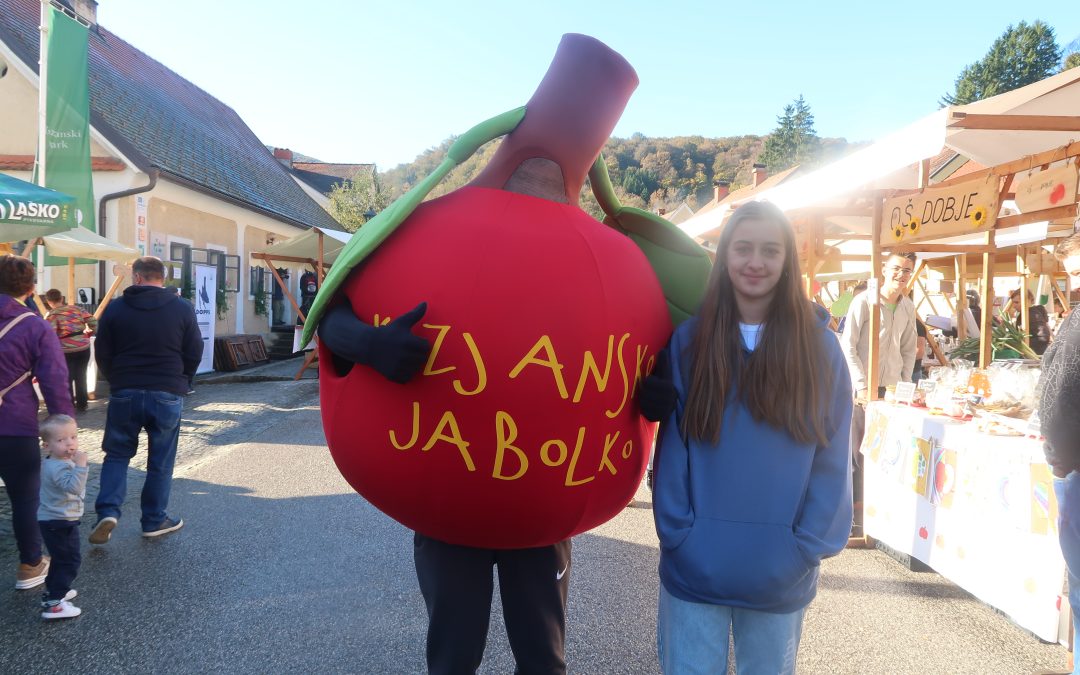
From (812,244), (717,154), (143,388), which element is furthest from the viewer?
(717,154)

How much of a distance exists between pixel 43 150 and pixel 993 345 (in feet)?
29.6

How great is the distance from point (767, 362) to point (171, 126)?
1762cm

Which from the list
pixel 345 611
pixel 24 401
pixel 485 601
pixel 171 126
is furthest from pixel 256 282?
pixel 485 601

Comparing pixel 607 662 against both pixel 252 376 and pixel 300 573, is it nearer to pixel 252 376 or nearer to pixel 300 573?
pixel 300 573

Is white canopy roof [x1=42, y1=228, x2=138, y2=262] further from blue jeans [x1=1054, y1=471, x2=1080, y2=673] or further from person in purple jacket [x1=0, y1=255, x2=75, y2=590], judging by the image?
blue jeans [x1=1054, y1=471, x2=1080, y2=673]

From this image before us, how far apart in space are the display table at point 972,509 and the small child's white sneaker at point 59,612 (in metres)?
4.21

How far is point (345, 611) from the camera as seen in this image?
3396mm

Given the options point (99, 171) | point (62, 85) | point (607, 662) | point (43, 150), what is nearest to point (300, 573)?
point (607, 662)

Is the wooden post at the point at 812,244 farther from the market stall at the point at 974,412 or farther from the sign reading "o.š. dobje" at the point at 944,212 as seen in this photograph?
the sign reading "o.š. dobje" at the point at 944,212

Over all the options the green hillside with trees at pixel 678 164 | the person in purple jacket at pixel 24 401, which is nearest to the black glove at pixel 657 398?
the person in purple jacket at pixel 24 401

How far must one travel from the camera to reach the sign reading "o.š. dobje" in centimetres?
387

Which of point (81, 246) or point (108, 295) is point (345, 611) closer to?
point (81, 246)

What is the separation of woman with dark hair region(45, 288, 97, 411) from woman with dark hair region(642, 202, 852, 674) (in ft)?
25.4

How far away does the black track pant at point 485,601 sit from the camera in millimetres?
1952
